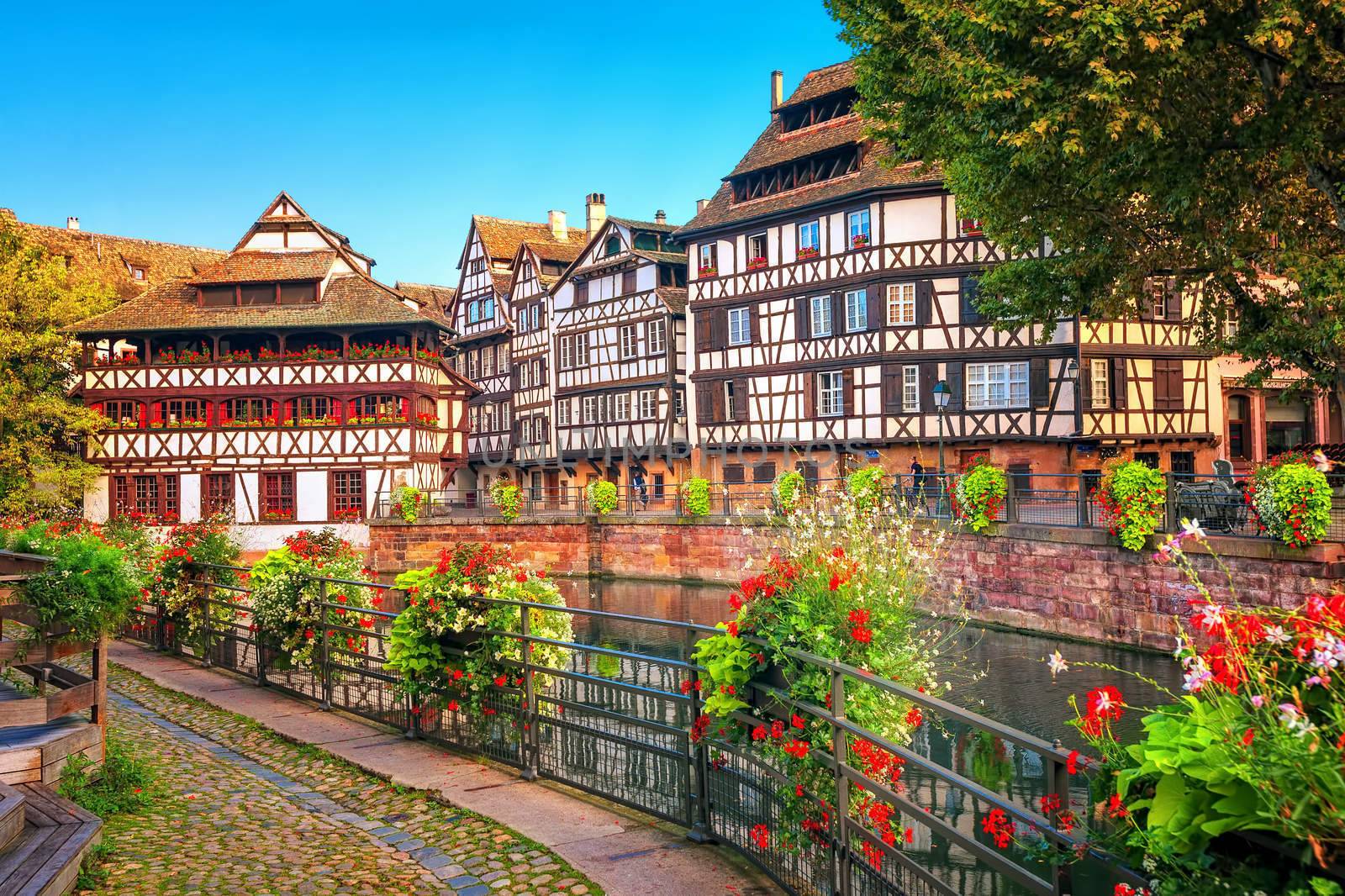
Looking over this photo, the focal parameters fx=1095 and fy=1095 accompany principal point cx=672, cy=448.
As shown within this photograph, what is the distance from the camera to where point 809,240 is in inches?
1439

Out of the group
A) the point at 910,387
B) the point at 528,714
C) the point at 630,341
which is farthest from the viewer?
the point at 630,341

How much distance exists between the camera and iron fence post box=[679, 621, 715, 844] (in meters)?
6.52

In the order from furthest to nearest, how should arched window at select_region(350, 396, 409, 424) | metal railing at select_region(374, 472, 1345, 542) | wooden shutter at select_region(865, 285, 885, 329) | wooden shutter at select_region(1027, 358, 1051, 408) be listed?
arched window at select_region(350, 396, 409, 424), wooden shutter at select_region(865, 285, 885, 329), wooden shutter at select_region(1027, 358, 1051, 408), metal railing at select_region(374, 472, 1345, 542)

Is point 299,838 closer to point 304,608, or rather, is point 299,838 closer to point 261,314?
point 304,608

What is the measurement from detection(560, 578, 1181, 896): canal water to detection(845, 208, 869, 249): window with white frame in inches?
483

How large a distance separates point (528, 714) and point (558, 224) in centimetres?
5020

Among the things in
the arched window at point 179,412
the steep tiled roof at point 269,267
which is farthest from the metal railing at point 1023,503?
the steep tiled roof at point 269,267

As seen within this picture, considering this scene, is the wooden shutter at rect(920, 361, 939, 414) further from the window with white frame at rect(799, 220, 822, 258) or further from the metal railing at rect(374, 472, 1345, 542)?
the window with white frame at rect(799, 220, 822, 258)

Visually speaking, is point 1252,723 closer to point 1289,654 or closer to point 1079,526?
point 1289,654

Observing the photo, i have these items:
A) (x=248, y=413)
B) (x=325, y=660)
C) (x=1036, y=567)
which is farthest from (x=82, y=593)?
(x=248, y=413)

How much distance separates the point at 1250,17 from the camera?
14.8m

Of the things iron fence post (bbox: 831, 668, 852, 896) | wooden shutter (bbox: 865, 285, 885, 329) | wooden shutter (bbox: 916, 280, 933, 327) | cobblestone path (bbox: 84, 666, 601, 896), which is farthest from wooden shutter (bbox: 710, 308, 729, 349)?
iron fence post (bbox: 831, 668, 852, 896)

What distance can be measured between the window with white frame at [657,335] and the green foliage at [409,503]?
10795 mm

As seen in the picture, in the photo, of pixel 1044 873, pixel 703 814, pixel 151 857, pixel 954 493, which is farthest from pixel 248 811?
pixel 954 493
